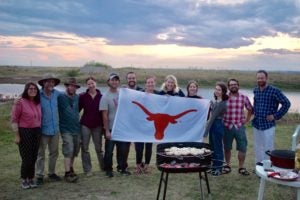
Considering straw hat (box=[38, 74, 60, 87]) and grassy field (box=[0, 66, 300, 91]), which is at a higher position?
straw hat (box=[38, 74, 60, 87])

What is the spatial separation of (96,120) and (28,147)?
1.26 metres

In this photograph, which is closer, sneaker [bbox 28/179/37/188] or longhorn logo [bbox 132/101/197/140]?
sneaker [bbox 28/179/37/188]

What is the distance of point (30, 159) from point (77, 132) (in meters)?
0.93

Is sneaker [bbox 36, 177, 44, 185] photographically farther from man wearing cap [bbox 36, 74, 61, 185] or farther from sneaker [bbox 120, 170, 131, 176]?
sneaker [bbox 120, 170, 131, 176]

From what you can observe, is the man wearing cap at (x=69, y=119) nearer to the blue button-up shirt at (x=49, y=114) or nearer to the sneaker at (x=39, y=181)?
the blue button-up shirt at (x=49, y=114)

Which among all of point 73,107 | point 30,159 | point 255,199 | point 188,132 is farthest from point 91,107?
point 255,199

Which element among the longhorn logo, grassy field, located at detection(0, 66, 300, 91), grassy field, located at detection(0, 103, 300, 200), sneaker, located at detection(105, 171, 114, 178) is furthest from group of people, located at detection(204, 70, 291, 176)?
grassy field, located at detection(0, 66, 300, 91)

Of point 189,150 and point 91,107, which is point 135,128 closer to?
point 91,107

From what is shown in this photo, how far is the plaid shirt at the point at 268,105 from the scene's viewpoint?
6560 mm

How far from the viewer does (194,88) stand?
6.98 meters

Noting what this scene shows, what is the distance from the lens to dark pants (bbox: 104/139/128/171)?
6.79 metres

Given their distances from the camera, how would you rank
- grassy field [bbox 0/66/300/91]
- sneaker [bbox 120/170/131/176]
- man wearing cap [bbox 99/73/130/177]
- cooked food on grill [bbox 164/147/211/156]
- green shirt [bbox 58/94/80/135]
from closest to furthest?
cooked food on grill [bbox 164/147/211/156]
green shirt [bbox 58/94/80/135]
man wearing cap [bbox 99/73/130/177]
sneaker [bbox 120/170/131/176]
grassy field [bbox 0/66/300/91]

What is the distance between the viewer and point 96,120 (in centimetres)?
665

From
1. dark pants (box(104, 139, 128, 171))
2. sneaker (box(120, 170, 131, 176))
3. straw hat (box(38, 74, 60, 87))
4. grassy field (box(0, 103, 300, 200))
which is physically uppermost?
straw hat (box(38, 74, 60, 87))
